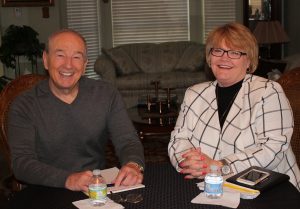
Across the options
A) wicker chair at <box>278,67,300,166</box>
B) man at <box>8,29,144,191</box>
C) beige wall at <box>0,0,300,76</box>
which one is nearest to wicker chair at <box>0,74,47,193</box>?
man at <box>8,29,144,191</box>

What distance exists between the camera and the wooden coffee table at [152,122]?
3.44 meters

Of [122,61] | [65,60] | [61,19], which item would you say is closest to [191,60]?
[122,61]

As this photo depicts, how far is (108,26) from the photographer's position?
23.7 ft

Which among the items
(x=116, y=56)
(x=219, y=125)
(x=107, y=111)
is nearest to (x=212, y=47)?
(x=219, y=125)

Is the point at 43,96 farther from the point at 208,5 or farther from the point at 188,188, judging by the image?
the point at 208,5

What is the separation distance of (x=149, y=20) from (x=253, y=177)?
5919 millimetres

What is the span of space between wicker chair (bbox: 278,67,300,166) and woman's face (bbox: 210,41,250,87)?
0.28m

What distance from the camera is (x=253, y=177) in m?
1.62

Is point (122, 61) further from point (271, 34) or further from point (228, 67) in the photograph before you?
point (228, 67)

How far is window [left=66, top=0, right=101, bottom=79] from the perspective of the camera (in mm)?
6900

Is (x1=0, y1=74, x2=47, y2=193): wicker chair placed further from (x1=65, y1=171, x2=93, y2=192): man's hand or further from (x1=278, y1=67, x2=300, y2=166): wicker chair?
(x1=278, y1=67, x2=300, y2=166): wicker chair

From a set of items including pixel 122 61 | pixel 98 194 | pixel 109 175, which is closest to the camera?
pixel 98 194

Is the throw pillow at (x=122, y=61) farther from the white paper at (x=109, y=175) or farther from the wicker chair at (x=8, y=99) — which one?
the white paper at (x=109, y=175)

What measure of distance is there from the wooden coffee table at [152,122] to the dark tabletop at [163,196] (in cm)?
165
